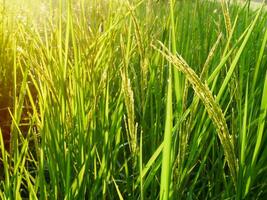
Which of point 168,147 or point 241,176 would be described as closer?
point 168,147

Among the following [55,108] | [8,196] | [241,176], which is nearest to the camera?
[241,176]

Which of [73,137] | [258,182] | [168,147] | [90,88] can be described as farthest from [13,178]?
[258,182]

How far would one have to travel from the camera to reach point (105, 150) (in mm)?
950

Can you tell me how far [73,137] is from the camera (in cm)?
96

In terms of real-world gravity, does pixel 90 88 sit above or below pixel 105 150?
above

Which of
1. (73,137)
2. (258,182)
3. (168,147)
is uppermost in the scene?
(168,147)

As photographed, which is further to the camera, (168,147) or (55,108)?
(55,108)

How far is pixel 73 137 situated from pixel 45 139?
0.20 feet

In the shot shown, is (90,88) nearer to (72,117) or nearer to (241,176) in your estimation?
(72,117)

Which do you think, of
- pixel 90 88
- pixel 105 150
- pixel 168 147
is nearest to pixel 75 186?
pixel 105 150

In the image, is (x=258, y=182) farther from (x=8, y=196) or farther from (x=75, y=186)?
(x=8, y=196)

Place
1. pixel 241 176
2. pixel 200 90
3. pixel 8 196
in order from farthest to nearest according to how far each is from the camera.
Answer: pixel 8 196
pixel 241 176
pixel 200 90

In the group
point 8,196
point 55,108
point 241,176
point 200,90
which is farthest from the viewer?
point 55,108

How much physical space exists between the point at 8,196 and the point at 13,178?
38 mm
